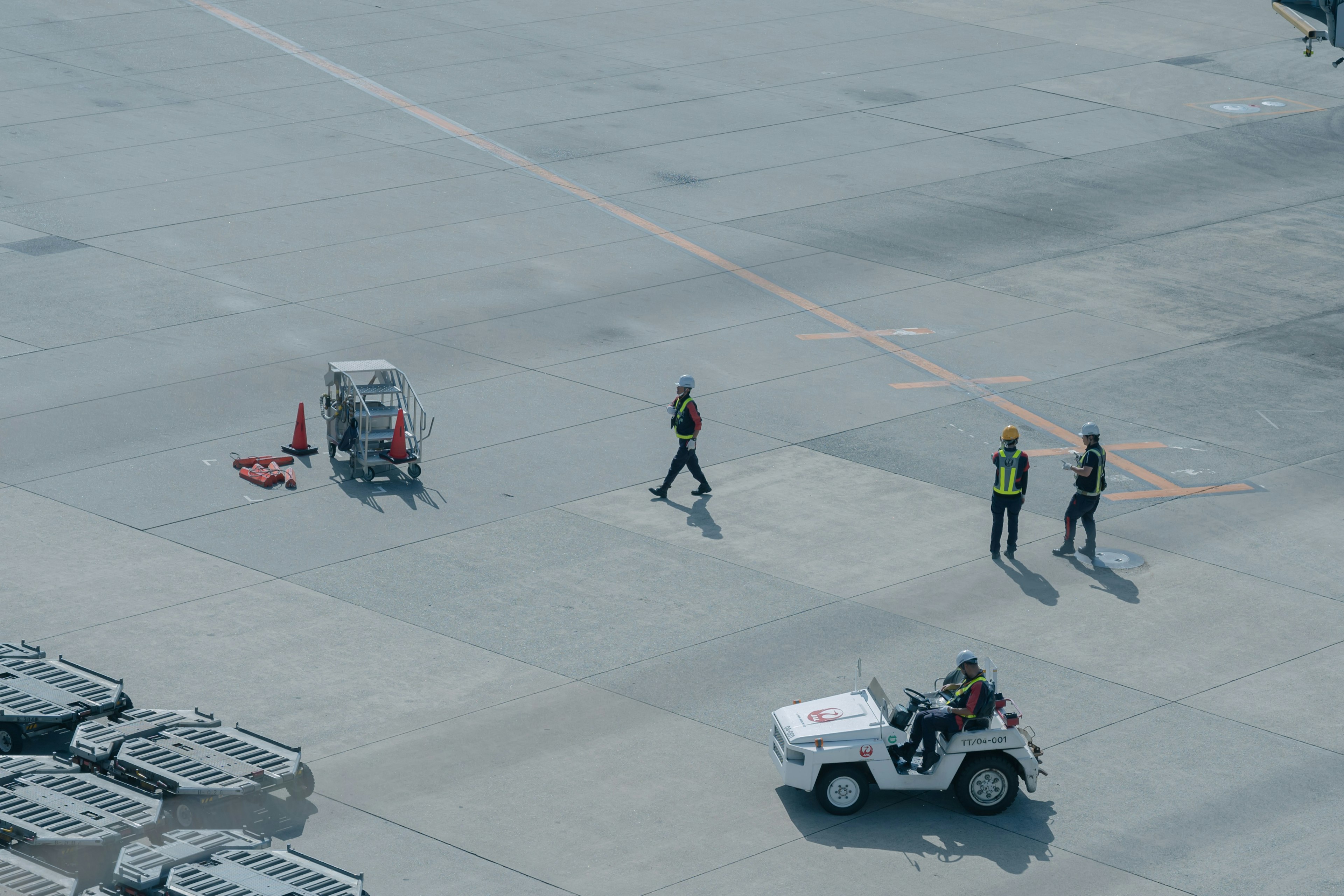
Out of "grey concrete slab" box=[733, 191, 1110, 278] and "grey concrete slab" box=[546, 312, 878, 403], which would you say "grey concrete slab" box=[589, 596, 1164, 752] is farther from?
"grey concrete slab" box=[733, 191, 1110, 278]

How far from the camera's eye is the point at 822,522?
2209 centimetres

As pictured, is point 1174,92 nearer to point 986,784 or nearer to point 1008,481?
point 1008,481

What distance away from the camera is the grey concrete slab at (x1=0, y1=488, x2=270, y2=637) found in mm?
19094

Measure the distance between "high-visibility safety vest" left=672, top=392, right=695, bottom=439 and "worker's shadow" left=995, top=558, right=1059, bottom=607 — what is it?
415 centimetres

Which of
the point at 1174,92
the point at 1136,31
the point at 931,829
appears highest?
the point at 1136,31

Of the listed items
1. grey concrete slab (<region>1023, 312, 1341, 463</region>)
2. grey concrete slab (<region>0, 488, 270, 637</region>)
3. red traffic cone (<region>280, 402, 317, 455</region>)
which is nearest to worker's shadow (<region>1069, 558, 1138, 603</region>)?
grey concrete slab (<region>1023, 312, 1341, 463</region>)

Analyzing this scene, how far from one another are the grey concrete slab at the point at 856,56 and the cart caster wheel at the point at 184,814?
3292 cm

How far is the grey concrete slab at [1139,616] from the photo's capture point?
18.6 metres

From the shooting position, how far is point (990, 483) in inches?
922

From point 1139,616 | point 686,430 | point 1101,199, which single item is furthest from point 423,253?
point 1139,616

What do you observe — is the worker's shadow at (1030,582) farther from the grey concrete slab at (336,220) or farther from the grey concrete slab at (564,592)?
the grey concrete slab at (336,220)

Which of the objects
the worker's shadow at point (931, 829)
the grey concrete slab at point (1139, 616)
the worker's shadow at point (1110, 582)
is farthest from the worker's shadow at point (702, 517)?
the worker's shadow at point (931, 829)

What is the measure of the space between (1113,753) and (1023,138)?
87.1 ft

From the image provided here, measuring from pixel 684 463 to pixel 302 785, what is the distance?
8.41 metres
